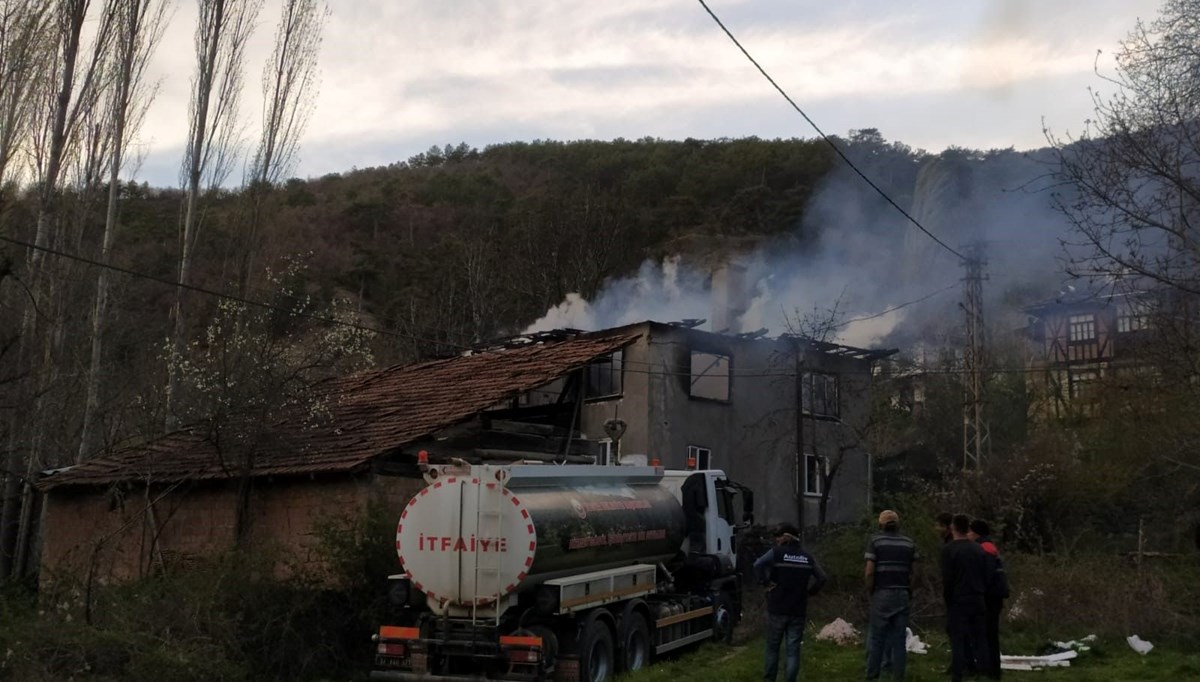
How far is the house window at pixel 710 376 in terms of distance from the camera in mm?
29219

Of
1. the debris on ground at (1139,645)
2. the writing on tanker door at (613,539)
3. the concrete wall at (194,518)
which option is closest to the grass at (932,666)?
the debris on ground at (1139,645)

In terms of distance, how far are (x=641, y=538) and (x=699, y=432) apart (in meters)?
13.7

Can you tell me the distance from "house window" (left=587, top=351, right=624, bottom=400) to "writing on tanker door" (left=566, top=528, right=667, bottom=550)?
12016mm

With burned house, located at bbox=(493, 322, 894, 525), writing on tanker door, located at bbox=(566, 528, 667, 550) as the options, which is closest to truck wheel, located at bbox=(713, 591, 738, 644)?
writing on tanker door, located at bbox=(566, 528, 667, 550)

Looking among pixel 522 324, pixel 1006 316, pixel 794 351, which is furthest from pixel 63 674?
pixel 1006 316

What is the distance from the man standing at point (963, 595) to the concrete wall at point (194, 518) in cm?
931

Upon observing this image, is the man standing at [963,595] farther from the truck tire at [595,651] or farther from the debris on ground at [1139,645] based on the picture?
the truck tire at [595,651]

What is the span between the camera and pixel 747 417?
99.9 feet

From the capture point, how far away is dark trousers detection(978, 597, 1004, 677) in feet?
37.8

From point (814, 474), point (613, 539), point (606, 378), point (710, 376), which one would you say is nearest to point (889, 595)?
point (613, 539)

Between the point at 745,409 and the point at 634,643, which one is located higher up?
the point at 745,409

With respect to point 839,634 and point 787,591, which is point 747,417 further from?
point 787,591

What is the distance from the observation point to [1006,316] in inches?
2334

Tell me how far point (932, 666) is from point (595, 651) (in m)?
3.97
